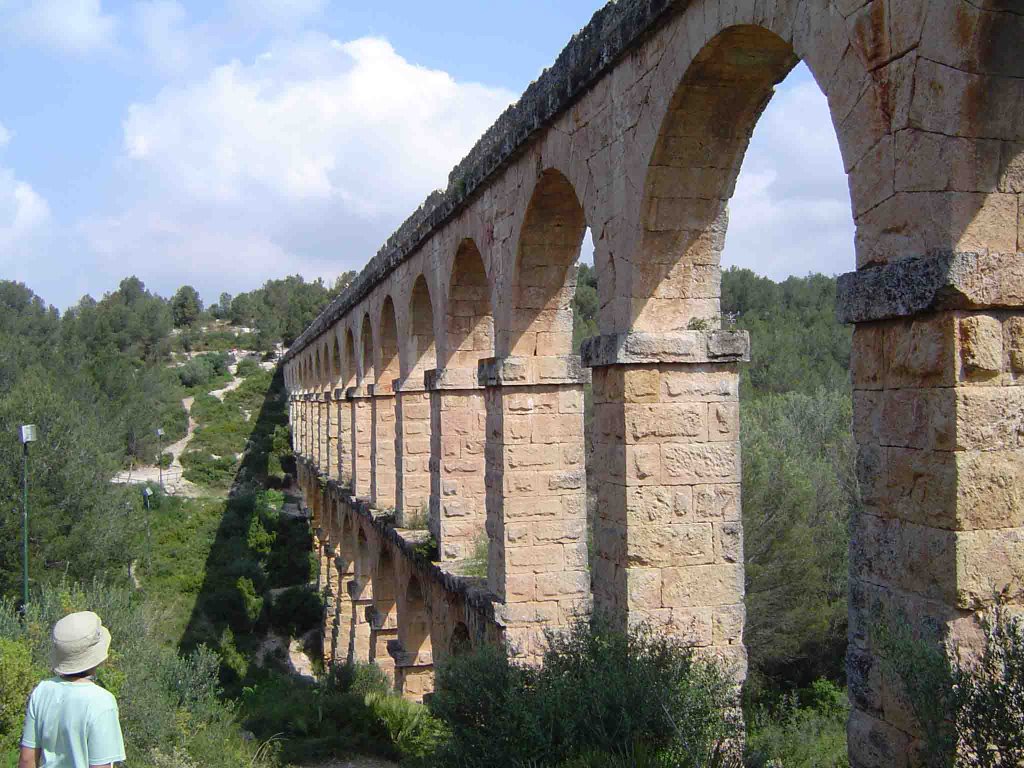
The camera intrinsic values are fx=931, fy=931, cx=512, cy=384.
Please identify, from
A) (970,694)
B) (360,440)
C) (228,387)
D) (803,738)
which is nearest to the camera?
(970,694)

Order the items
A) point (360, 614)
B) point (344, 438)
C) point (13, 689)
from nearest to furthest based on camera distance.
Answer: point (13, 689) → point (360, 614) → point (344, 438)

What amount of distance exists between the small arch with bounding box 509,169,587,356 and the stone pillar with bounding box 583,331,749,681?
6.06 ft

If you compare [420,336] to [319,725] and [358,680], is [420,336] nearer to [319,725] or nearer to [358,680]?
[358,680]

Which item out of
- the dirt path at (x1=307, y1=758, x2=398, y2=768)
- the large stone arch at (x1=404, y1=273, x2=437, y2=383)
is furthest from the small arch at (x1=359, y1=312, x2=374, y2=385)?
the dirt path at (x1=307, y1=758, x2=398, y2=768)

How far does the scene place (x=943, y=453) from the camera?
3031 mm

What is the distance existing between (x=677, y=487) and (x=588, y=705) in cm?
171

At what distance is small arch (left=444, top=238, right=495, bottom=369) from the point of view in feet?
31.5

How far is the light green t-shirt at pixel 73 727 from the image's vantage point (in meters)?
2.84

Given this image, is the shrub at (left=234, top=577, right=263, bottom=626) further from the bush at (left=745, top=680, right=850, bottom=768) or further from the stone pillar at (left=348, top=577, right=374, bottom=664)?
the bush at (left=745, top=680, right=850, bottom=768)

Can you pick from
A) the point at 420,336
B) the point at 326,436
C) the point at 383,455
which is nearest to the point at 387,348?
the point at 383,455

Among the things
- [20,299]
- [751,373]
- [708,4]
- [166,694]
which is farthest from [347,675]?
[20,299]

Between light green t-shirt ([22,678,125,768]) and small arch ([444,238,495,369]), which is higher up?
small arch ([444,238,495,369])

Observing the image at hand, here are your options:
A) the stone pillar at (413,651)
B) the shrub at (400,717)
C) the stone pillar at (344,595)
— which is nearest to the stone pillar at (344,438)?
the stone pillar at (344,595)

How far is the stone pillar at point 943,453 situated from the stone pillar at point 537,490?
4.15 meters
